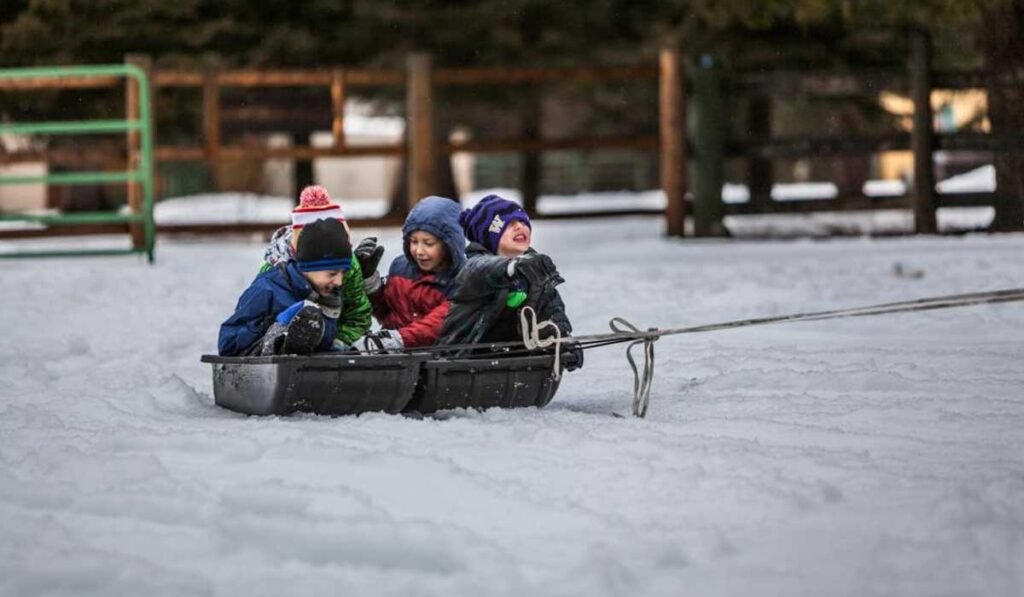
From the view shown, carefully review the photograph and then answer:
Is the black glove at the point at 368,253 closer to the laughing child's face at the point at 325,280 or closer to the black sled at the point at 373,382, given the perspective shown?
the laughing child's face at the point at 325,280

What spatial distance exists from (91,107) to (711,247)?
8.28 meters

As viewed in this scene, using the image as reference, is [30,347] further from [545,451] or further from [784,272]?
[784,272]

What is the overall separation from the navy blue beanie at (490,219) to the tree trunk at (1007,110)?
8569mm

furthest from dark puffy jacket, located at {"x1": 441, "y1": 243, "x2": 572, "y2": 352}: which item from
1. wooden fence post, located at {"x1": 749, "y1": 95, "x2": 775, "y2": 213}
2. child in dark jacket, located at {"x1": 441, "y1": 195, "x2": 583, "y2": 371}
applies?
wooden fence post, located at {"x1": 749, "y1": 95, "x2": 775, "y2": 213}

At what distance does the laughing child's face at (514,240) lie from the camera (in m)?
6.62

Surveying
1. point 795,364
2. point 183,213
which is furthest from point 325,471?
point 183,213

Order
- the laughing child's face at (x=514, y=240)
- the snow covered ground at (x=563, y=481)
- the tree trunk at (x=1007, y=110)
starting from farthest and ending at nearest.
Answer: the tree trunk at (x=1007, y=110)
the laughing child's face at (x=514, y=240)
the snow covered ground at (x=563, y=481)

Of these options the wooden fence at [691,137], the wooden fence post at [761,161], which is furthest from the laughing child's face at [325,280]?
the wooden fence post at [761,161]

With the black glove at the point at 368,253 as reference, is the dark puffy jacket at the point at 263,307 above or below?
below

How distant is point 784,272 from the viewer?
40.7ft

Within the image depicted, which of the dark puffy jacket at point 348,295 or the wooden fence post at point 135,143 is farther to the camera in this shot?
the wooden fence post at point 135,143

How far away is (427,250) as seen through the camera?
257 inches

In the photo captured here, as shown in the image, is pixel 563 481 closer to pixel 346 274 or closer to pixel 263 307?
pixel 263 307

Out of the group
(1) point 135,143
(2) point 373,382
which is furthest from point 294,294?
(1) point 135,143
